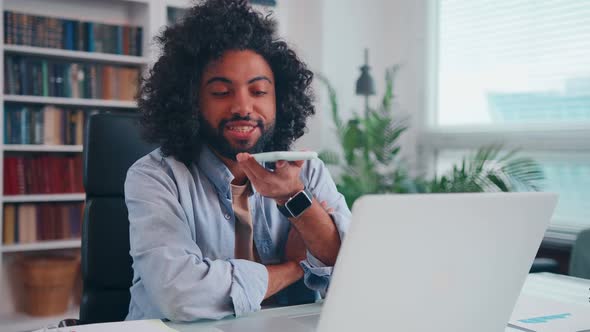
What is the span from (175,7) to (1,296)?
1865 millimetres

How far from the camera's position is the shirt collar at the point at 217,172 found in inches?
55.9

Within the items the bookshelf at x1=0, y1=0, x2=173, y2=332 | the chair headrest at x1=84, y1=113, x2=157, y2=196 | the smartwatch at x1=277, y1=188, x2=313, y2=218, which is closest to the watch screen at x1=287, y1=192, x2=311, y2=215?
the smartwatch at x1=277, y1=188, x2=313, y2=218

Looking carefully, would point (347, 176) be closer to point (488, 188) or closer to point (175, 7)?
point (488, 188)

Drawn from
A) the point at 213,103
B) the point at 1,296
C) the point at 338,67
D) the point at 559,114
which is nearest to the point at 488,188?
the point at 559,114

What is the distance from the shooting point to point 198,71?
4.87 feet

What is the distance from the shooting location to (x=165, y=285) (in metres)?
1.13

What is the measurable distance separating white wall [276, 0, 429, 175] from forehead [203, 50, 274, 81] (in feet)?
8.68

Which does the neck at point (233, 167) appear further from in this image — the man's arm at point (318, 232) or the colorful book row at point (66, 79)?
the colorful book row at point (66, 79)

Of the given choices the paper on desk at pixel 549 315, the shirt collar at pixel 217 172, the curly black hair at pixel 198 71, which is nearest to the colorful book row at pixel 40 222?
the curly black hair at pixel 198 71

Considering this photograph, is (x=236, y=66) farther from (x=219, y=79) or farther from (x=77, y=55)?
(x=77, y=55)

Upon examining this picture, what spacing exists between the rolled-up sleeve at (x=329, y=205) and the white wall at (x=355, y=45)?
2.53 meters

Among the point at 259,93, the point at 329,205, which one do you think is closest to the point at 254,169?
the point at 259,93

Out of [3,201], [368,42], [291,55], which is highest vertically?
[368,42]

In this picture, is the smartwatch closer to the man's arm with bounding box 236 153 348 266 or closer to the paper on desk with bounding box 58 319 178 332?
the man's arm with bounding box 236 153 348 266
